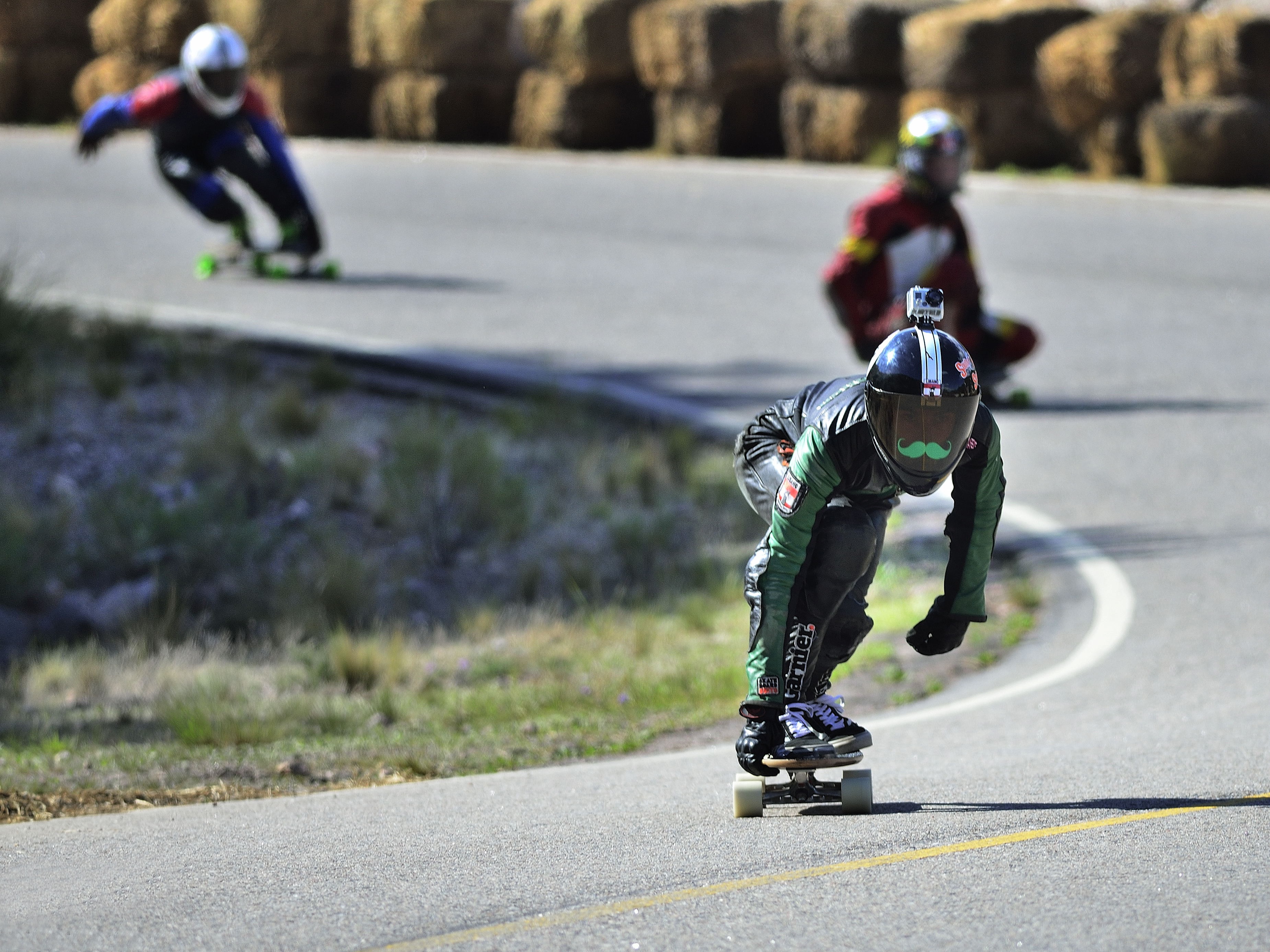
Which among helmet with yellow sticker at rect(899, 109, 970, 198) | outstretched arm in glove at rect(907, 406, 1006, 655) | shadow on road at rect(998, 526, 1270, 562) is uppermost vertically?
helmet with yellow sticker at rect(899, 109, 970, 198)

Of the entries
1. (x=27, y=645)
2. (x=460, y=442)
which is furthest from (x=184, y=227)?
(x=27, y=645)

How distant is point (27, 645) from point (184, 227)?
35.2ft

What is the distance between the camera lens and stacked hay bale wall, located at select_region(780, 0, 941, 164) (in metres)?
18.7

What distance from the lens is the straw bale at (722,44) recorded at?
65.1 ft

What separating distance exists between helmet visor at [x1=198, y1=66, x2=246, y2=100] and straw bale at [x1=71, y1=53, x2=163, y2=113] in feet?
34.8

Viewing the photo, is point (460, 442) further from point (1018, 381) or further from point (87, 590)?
point (1018, 381)

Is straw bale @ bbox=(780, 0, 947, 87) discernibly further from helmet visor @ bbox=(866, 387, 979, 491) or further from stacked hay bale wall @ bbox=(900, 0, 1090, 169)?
helmet visor @ bbox=(866, 387, 979, 491)


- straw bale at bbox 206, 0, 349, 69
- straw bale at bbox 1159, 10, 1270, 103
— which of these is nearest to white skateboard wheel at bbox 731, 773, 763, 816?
straw bale at bbox 1159, 10, 1270, 103

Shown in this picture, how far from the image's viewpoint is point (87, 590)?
383 inches

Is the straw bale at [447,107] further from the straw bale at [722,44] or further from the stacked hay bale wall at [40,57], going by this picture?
the stacked hay bale wall at [40,57]

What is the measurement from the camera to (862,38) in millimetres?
18688

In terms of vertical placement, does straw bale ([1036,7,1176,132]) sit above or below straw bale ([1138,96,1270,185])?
above

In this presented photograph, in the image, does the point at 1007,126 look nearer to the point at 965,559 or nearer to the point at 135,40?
the point at 135,40

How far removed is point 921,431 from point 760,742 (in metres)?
0.98
